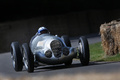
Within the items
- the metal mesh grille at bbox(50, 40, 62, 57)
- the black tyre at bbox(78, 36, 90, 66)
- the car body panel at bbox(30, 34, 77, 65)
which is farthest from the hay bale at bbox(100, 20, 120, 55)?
the metal mesh grille at bbox(50, 40, 62, 57)

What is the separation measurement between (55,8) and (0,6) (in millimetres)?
3881

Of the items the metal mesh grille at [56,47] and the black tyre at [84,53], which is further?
the black tyre at [84,53]

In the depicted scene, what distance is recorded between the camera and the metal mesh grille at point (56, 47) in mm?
15232

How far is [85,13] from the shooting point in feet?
122

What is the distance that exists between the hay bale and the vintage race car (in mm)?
1756

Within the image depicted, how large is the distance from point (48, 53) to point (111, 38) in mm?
2962

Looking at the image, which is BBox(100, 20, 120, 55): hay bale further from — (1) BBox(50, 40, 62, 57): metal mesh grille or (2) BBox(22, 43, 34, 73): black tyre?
(2) BBox(22, 43, 34, 73): black tyre

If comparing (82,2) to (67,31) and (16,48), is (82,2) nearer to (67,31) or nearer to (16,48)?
(67,31)

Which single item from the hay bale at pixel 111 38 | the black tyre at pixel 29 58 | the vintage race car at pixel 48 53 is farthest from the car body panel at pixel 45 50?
the hay bale at pixel 111 38

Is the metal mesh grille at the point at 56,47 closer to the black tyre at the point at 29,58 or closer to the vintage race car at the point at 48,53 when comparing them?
the vintage race car at the point at 48,53

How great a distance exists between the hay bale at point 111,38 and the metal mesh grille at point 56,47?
8.21 ft

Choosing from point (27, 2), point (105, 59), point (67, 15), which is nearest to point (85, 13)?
point (67, 15)

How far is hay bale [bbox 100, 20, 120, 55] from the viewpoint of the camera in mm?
17203

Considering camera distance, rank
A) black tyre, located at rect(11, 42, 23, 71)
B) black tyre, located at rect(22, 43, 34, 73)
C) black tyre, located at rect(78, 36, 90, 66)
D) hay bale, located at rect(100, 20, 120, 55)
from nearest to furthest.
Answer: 1. black tyre, located at rect(22, 43, 34, 73)
2. black tyre, located at rect(78, 36, 90, 66)
3. black tyre, located at rect(11, 42, 23, 71)
4. hay bale, located at rect(100, 20, 120, 55)
